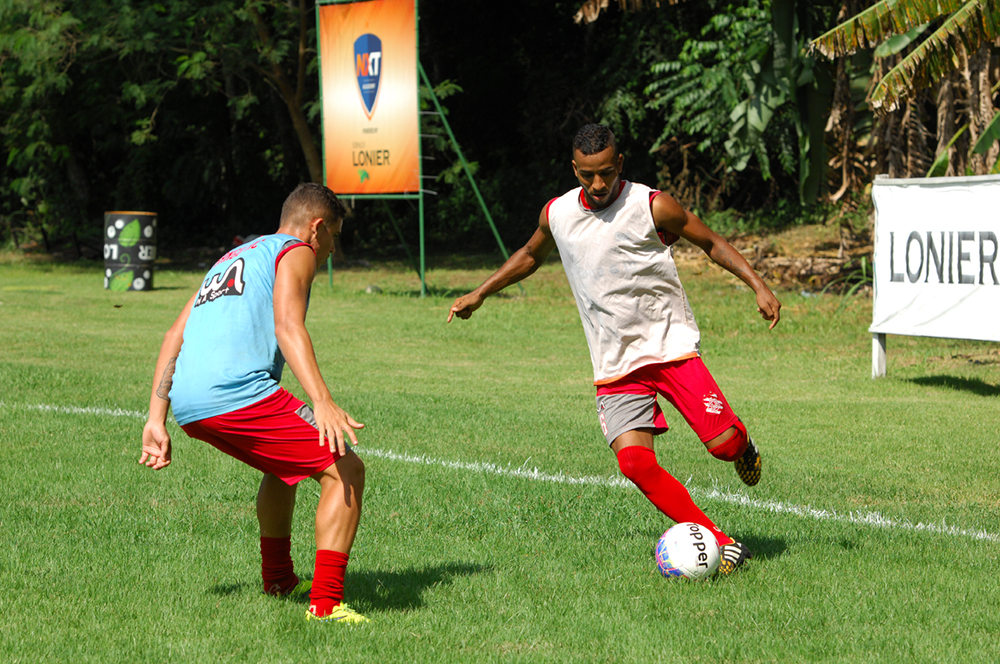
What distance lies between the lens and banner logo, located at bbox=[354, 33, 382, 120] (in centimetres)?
1850

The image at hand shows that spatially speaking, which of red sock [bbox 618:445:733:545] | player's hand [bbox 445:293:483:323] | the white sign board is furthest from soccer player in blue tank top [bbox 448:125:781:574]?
the white sign board

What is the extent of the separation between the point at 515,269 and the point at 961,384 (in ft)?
21.6

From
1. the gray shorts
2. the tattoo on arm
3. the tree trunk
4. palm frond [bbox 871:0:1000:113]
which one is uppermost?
palm frond [bbox 871:0:1000:113]

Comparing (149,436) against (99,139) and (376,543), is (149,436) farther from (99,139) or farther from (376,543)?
A: (99,139)

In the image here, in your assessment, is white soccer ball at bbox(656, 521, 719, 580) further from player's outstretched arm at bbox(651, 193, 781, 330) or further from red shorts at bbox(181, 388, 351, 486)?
red shorts at bbox(181, 388, 351, 486)

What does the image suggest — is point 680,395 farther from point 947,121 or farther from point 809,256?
point 809,256

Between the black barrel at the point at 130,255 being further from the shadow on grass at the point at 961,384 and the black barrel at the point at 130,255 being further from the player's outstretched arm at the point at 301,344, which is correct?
Answer: the player's outstretched arm at the point at 301,344

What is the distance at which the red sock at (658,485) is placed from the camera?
16.0 feet

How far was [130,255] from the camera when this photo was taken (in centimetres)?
2047

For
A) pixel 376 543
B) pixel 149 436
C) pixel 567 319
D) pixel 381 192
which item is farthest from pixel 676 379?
pixel 381 192

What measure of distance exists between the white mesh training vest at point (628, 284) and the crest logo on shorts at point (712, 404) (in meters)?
0.23

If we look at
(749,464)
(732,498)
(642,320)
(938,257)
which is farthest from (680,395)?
(938,257)

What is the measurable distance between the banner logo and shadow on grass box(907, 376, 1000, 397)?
11.3 m

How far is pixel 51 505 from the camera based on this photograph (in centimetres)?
595
